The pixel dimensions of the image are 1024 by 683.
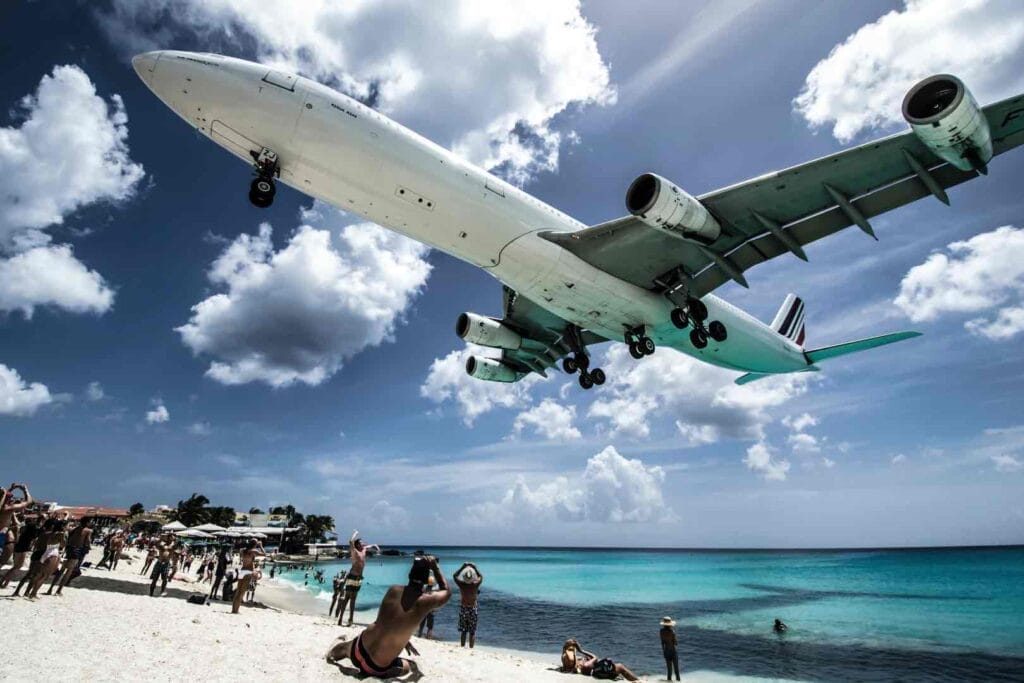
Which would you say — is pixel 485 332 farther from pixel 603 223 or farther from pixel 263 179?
pixel 263 179

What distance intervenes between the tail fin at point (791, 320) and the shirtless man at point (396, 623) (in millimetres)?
30524

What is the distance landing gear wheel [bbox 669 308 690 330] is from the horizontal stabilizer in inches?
374

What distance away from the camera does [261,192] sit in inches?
524

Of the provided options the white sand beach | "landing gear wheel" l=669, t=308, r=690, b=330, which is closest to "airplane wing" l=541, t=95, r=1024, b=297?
"landing gear wheel" l=669, t=308, r=690, b=330

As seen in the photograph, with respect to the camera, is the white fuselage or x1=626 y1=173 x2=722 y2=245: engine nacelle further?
x1=626 y1=173 x2=722 y2=245: engine nacelle

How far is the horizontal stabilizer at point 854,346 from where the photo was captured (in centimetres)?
2160

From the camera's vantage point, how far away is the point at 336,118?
46.1 feet

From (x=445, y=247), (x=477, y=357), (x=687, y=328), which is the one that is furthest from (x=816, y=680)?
(x=445, y=247)

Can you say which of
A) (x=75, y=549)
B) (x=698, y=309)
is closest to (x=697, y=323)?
(x=698, y=309)

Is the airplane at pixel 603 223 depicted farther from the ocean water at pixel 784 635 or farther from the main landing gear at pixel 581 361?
the ocean water at pixel 784 635

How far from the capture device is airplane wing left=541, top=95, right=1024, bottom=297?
1434 cm

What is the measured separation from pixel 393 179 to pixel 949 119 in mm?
13764

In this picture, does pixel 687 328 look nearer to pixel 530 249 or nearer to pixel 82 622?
pixel 530 249

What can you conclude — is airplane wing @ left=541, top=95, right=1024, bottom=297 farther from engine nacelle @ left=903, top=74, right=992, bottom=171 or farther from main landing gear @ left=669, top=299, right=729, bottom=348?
engine nacelle @ left=903, top=74, right=992, bottom=171
